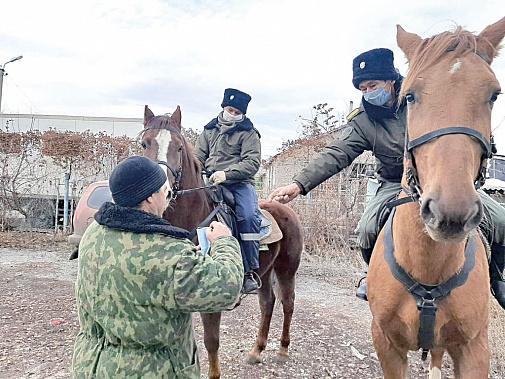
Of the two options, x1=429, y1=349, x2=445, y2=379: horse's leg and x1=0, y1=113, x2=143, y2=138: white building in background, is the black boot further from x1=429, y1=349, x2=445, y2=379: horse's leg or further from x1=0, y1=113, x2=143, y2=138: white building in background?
x1=0, y1=113, x2=143, y2=138: white building in background

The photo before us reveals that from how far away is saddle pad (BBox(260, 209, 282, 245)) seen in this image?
4617mm

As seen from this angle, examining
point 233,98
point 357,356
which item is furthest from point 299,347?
point 233,98

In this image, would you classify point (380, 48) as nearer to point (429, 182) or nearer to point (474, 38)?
point (474, 38)

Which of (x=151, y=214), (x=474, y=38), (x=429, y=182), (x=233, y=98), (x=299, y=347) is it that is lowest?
(x=299, y=347)

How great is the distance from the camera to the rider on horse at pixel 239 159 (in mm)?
4277

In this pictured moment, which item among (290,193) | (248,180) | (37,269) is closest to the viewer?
(290,193)

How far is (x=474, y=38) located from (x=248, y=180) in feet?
9.41

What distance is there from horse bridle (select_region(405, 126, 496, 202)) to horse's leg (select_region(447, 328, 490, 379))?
96cm

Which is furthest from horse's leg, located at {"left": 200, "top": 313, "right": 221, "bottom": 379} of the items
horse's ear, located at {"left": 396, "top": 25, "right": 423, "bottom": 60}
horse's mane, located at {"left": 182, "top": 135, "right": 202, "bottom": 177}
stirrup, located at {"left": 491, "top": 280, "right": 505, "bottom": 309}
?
horse's ear, located at {"left": 396, "top": 25, "right": 423, "bottom": 60}

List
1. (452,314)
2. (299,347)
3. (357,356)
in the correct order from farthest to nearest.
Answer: (299,347) < (357,356) < (452,314)

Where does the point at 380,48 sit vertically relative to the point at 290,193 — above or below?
above

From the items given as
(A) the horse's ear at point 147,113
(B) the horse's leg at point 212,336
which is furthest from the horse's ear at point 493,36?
(B) the horse's leg at point 212,336

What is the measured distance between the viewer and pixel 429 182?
1.72 meters

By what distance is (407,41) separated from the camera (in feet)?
7.55
